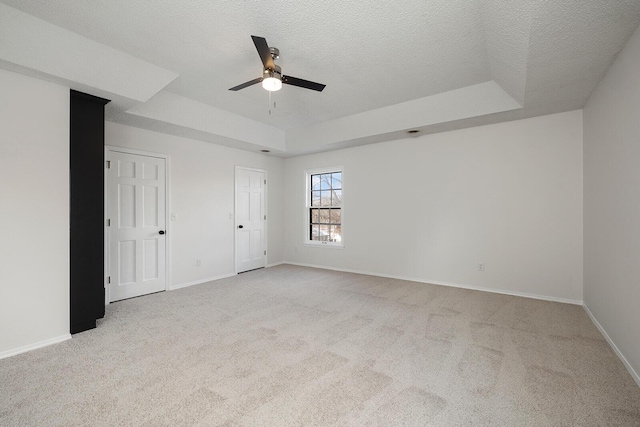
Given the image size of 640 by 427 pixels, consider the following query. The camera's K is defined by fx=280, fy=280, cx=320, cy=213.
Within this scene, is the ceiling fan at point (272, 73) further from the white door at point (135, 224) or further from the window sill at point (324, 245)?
the window sill at point (324, 245)

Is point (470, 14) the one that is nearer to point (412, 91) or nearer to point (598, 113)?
point (412, 91)

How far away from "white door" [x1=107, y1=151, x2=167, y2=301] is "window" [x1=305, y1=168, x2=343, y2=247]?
2989 millimetres

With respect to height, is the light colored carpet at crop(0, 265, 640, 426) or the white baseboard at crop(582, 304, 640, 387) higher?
the white baseboard at crop(582, 304, 640, 387)

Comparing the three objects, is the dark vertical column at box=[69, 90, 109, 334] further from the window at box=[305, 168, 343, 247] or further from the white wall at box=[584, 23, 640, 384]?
the white wall at box=[584, 23, 640, 384]

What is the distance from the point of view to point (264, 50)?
2.39 meters

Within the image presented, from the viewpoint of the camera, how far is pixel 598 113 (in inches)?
117

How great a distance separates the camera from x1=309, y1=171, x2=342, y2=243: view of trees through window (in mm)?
5961

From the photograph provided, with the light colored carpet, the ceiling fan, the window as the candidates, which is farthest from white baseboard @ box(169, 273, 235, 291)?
the ceiling fan

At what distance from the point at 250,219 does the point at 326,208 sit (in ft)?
5.36

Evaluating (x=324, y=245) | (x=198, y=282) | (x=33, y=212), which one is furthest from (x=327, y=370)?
(x=324, y=245)

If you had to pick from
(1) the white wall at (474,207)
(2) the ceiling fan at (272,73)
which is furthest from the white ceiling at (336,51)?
(1) the white wall at (474,207)

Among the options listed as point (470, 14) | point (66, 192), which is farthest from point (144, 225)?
point (470, 14)

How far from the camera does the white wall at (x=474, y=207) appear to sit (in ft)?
12.3

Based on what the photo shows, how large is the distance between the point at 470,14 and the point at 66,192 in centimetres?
405
